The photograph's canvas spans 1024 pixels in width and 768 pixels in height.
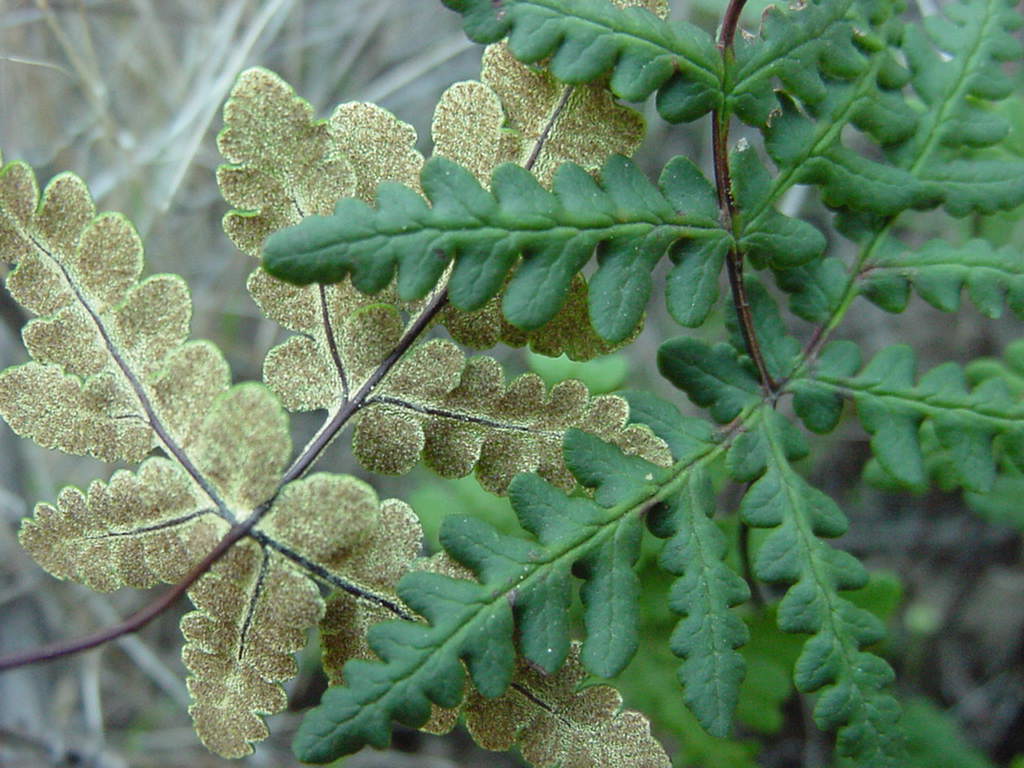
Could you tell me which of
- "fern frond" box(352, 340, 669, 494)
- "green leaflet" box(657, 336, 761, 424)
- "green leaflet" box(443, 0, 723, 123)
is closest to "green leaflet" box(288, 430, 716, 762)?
"fern frond" box(352, 340, 669, 494)

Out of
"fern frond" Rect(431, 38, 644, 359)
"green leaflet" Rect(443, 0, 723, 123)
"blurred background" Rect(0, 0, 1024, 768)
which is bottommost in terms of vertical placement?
"blurred background" Rect(0, 0, 1024, 768)

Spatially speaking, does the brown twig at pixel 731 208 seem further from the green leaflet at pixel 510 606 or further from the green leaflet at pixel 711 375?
the green leaflet at pixel 510 606

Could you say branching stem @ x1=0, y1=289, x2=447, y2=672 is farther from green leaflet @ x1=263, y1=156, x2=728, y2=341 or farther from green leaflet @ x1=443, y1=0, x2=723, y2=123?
green leaflet @ x1=443, y1=0, x2=723, y2=123

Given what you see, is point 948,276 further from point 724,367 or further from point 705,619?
point 705,619

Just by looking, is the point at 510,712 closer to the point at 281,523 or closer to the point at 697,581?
the point at 697,581

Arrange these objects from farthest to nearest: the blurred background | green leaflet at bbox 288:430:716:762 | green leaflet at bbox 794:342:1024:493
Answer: the blurred background, green leaflet at bbox 794:342:1024:493, green leaflet at bbox 288:430:716:762

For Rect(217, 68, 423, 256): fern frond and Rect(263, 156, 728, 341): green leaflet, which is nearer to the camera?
Rect(263, 156, 728, 341): green leaflet
